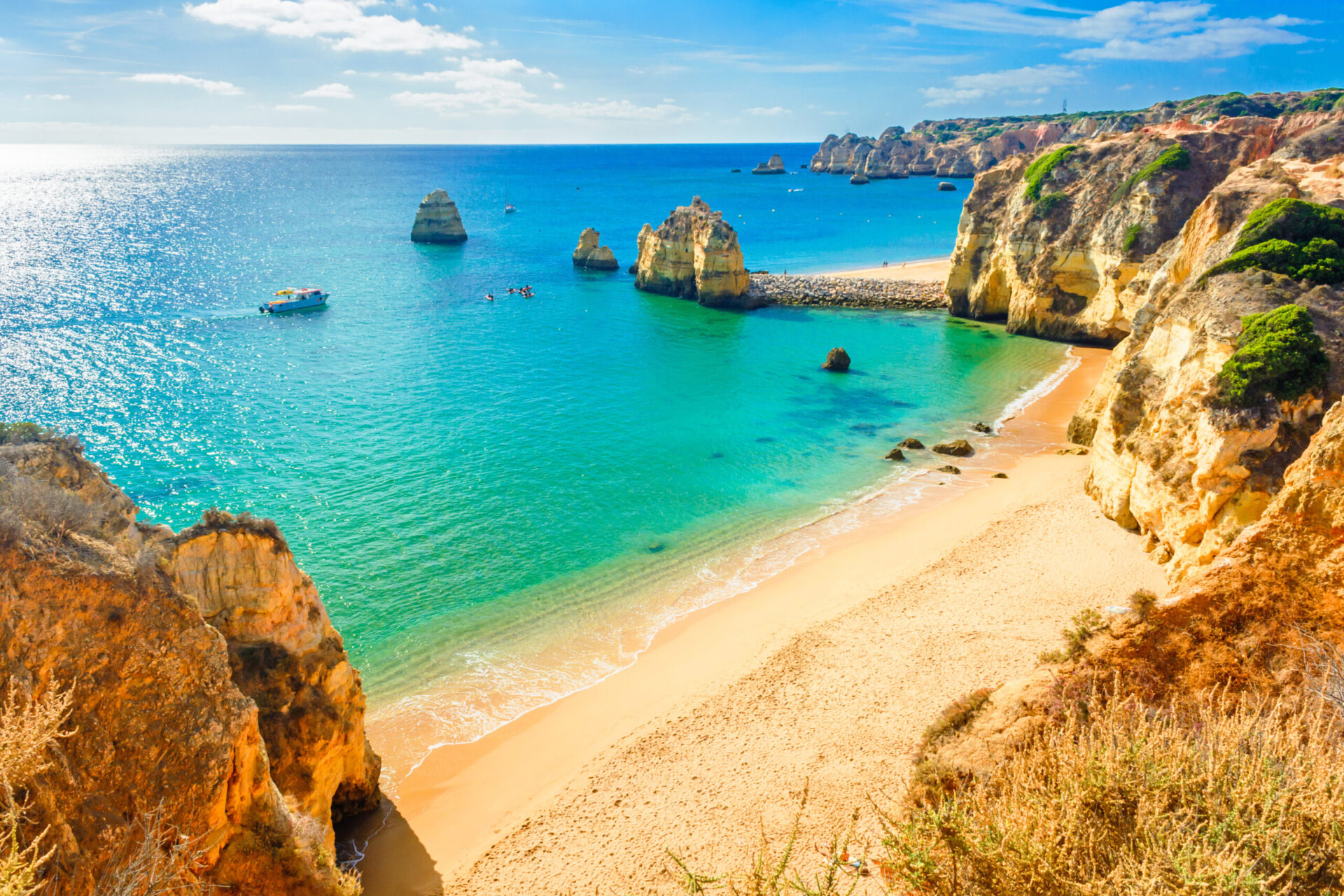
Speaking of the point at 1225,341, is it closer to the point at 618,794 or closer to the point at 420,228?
the point at 618,794

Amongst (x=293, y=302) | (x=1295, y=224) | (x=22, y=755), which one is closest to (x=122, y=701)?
(x=22, y=755)

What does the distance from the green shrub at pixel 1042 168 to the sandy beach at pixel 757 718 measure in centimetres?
3502

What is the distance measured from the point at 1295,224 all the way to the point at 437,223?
90.8m

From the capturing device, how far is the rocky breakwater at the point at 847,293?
64.4m

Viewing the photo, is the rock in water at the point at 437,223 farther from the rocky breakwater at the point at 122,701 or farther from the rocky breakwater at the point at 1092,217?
the rocky breakwater at the point at 122,701

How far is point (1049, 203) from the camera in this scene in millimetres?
51531

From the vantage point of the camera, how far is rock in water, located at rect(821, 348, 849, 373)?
1876 inches

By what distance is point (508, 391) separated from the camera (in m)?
43.1

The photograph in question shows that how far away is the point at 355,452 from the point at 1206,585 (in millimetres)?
31210

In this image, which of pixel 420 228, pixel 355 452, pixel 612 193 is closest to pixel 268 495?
pixel 355 452

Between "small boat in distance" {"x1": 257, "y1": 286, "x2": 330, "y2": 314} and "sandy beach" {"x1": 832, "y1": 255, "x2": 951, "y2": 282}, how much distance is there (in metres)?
49.2

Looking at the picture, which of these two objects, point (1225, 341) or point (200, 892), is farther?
point (1225, 341)

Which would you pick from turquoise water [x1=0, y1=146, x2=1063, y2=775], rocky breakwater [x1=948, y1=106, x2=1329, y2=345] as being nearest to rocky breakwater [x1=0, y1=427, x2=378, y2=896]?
turquoise water [x1=0, y1=146, x2=1063, y2=775]

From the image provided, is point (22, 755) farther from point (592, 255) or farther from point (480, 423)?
point (592, 255)
